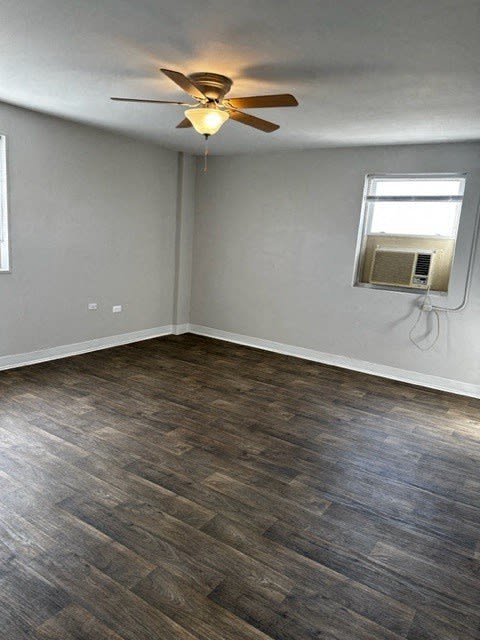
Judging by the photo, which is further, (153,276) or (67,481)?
(153,276)

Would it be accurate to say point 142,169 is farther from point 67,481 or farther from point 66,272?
point 67,481

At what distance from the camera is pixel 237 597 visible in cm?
178

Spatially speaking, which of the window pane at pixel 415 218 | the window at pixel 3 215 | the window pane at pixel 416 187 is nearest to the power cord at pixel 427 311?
the window pane at pixel 415 218

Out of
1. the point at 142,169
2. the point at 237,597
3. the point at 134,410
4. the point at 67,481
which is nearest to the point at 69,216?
the point at 142,169

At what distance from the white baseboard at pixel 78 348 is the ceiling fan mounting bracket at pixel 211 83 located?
319cm

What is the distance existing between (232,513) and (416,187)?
3910 millimetres

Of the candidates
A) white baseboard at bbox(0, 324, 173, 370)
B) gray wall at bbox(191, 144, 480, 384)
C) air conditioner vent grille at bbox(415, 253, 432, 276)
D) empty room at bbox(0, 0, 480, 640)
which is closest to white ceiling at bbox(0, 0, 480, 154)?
empty room at bbox(0, 0, 480, 640)

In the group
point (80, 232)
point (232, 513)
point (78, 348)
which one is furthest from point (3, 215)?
point (232, 513)

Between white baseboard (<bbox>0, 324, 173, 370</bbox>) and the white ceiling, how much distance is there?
242 centimetres

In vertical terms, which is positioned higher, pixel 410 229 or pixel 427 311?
pixel 410 229

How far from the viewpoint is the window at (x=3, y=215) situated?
4.07 meters

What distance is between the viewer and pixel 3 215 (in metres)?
4.15

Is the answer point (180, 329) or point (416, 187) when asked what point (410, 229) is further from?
point (180, 329)

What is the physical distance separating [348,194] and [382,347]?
1.79 meters
